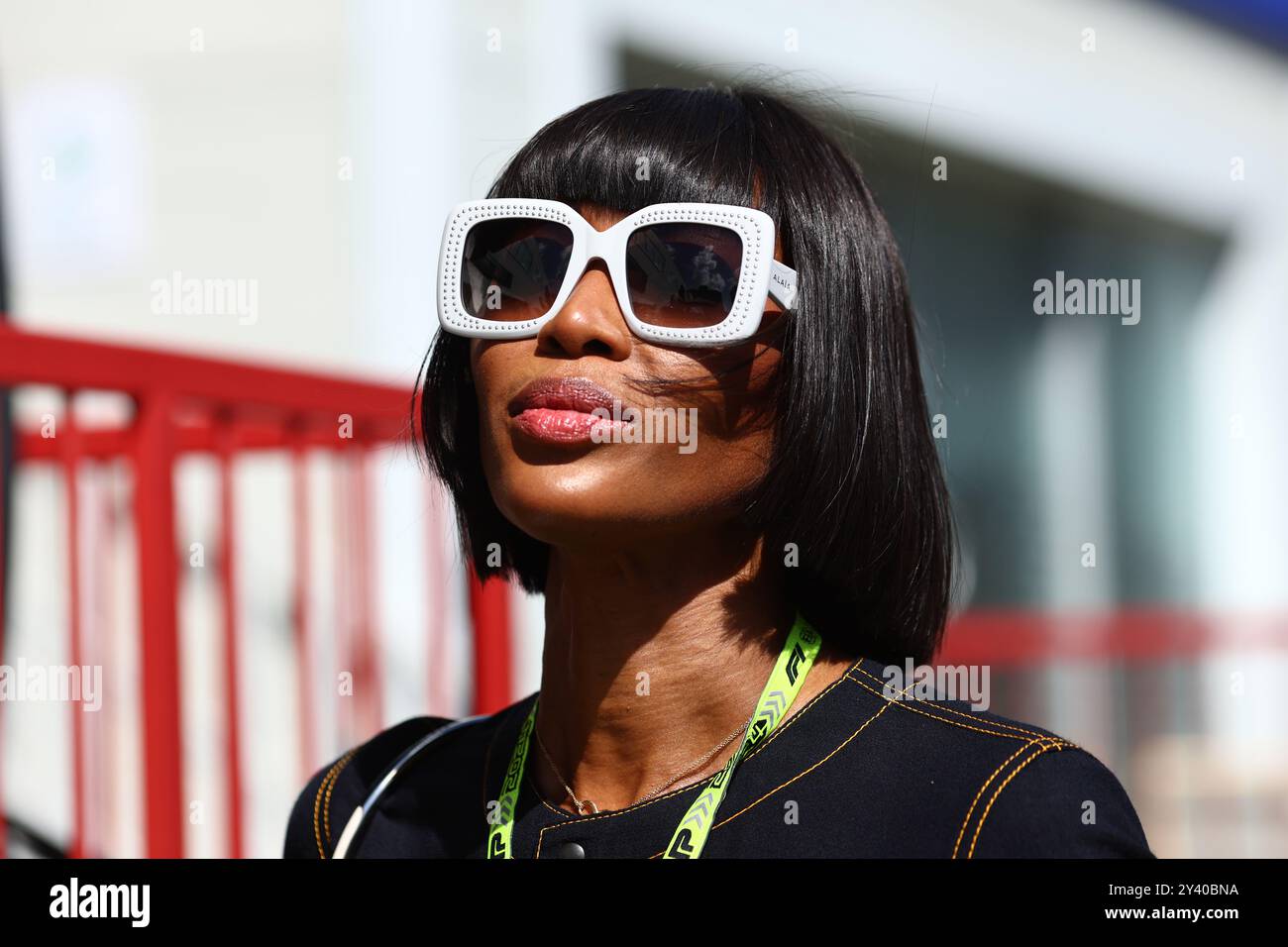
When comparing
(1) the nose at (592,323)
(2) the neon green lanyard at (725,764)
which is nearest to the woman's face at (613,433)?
(1) the nose at (592,323)

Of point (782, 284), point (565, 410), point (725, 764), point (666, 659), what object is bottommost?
point (725, 764)

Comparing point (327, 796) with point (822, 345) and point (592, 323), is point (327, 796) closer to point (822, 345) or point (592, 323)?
point (592, 323)

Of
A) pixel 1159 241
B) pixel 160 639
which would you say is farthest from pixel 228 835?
pixel 1159 241

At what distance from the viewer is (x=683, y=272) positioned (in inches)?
70.7

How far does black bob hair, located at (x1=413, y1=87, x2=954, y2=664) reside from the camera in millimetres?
1845

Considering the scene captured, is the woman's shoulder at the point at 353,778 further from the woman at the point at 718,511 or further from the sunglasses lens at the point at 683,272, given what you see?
the sunglasses lens at the point at 683,272

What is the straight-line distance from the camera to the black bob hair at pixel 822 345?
1845mm

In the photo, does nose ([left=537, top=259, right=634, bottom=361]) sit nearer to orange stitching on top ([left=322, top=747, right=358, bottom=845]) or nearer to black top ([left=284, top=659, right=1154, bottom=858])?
black top ([left=284, top=659, right=1154, bottom=858])

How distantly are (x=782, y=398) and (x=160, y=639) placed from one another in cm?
129

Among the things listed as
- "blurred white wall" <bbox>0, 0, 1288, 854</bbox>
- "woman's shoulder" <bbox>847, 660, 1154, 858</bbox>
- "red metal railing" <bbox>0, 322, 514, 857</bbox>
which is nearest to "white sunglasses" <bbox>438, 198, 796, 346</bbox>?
"woman's shoulder" <bbox>847, 660, 1154, 858</bbox>

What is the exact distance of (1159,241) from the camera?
11484 millimetres

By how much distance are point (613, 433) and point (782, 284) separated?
27cm

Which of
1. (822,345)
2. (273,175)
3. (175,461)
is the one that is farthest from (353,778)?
(273,175)
